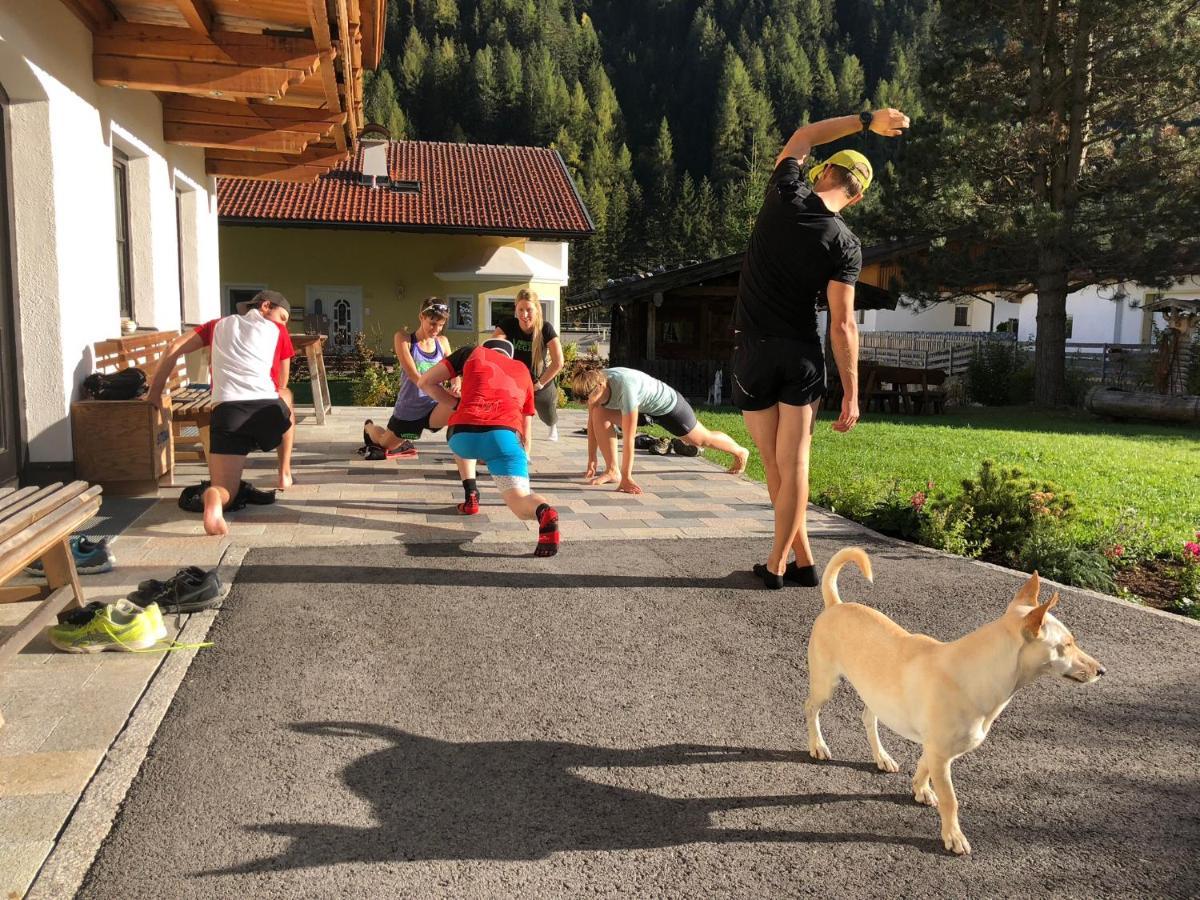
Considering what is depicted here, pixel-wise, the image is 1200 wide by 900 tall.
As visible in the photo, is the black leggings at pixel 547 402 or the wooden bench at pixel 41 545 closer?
the wooden bench at pixel 41 545

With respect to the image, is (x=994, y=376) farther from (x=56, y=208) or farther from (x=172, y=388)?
(x=56, y=208)

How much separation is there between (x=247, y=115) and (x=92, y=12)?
303 cm

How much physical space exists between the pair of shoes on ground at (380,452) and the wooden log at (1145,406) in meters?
15.8

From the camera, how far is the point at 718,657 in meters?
4.24

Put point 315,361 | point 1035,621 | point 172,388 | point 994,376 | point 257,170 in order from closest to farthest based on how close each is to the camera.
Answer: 1. point 1035,621
2. point 172,388
3. point 315,361
4. point 257,170
5. point 994,376

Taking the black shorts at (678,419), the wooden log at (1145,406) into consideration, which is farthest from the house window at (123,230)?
the wooden log at (1145,406)

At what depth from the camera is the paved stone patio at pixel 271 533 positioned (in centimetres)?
289

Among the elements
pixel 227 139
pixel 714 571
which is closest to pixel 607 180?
pixel 227 139

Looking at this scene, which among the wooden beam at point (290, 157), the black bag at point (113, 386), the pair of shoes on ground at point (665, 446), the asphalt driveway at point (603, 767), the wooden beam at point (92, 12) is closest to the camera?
the asphalt driveway at point (603, 767)

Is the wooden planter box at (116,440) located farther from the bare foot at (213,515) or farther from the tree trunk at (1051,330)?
the tree trunk at (1051,330)

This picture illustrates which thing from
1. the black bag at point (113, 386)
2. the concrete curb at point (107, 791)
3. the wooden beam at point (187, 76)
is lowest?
the concrete curb at point (107, 791)

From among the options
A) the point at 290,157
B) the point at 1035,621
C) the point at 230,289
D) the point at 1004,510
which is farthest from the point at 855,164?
the point at 230,289

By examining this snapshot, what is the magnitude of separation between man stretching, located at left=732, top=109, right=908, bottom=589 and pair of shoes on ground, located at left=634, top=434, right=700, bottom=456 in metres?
5.85

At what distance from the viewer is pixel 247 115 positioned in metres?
10.8
